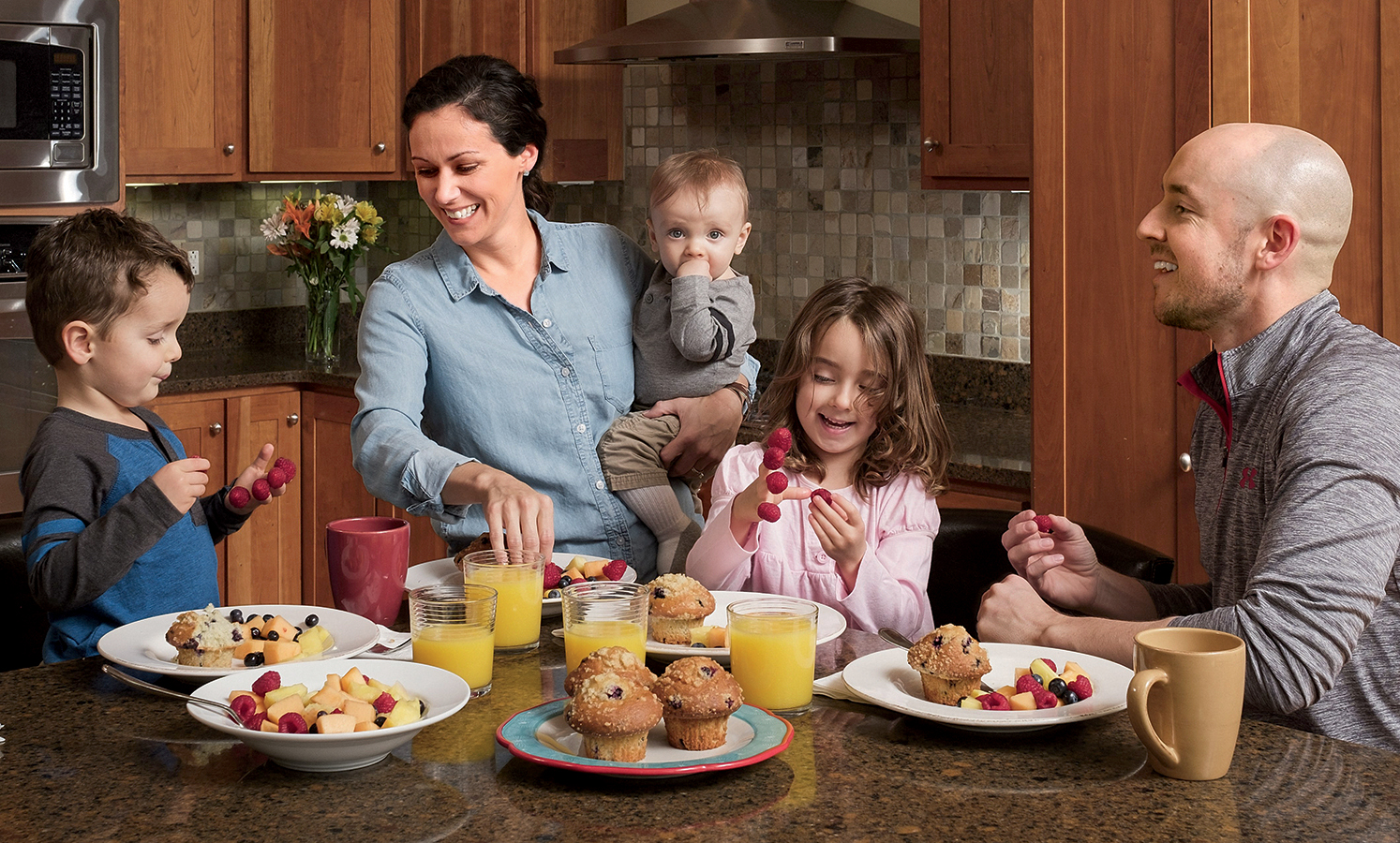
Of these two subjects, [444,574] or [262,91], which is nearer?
[444,574]

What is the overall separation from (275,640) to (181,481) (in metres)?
0.31

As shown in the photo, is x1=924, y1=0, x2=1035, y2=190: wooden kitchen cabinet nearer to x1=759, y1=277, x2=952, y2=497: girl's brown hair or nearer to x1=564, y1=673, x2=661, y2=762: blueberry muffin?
x1=759, y1=277, x2=952, y2=497: girl's brown hair

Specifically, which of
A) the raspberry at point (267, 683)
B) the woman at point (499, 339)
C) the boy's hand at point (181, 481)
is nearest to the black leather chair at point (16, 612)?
the boy's hand at point (181, 481)

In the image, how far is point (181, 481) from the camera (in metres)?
1.64

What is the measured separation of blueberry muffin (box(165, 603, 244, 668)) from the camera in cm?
140

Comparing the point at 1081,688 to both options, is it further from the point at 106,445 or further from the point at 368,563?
the point at 106,445

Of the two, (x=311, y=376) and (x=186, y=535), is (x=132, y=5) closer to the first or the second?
(x=311, y=376)

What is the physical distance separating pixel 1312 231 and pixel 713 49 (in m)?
1.81

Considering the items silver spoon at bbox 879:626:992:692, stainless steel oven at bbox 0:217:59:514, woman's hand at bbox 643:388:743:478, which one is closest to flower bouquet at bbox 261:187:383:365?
stainless steel oven at bbox 0:217:59:514

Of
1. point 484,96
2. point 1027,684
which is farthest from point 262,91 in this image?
point 1027,684

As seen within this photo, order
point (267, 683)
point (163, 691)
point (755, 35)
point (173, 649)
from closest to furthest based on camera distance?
point (267, 683), point (163, 691), point (173, 649), point (755, 35)

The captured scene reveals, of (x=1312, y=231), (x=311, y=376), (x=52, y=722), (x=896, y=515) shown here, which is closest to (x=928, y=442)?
(x=896, y=515)

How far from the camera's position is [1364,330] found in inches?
63.9

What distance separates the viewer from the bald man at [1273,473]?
141 cm
